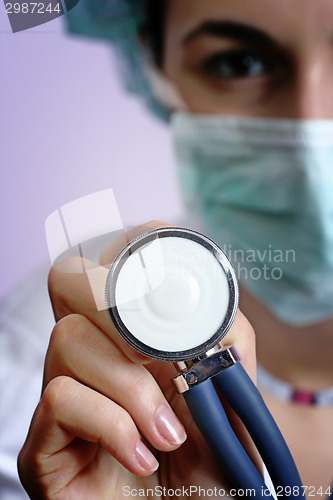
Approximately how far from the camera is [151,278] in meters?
0.31

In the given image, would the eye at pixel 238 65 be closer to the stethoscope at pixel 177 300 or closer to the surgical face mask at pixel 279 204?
the surgical face mask at pixel 279 204

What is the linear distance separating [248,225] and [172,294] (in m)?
0.55

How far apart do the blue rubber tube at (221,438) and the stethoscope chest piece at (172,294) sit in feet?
0.17

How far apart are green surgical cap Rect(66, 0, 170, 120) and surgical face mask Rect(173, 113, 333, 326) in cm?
23

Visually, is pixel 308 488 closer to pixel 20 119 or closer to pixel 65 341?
pixel 65 341

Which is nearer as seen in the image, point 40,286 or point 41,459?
point 41,459

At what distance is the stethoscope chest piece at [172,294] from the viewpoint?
0.99 ft

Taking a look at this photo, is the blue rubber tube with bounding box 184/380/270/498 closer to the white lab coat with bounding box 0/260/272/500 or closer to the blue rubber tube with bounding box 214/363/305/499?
the blue rubber tube with bounding box 214/363/305/499

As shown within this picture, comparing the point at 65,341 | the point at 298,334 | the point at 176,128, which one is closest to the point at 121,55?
the point at 176,128

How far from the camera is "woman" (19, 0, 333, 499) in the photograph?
0.41 metres

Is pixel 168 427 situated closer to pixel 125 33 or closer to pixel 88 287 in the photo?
pixel 88 287

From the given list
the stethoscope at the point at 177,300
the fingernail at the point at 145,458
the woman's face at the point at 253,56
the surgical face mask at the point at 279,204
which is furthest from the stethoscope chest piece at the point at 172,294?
the woman's face at the point at 253,56

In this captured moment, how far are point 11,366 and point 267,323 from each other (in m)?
0.50

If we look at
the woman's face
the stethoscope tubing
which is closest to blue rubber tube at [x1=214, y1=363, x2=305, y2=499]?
the stethoscope tubing
